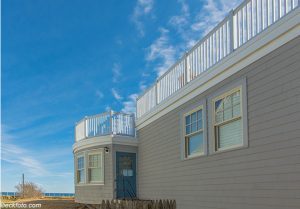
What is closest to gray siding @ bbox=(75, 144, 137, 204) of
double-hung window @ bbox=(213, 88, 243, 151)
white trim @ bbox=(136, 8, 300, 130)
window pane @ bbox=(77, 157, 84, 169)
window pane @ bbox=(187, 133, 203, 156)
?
window pane @ bbox=(77, 157, 84, 169)

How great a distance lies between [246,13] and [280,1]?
1126 millimetres

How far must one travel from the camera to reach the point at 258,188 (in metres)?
7.88

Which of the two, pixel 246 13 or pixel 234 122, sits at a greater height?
pixel 246 13

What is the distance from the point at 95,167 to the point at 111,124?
6.55ft

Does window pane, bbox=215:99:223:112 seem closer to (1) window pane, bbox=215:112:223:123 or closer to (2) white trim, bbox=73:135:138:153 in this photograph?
(1) window pane, bbox=215:112:223:123

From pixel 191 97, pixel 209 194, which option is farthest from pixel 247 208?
pixel 191 97

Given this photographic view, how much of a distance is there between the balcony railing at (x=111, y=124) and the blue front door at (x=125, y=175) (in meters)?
0.93

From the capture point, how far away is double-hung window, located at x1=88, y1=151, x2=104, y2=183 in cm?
1662

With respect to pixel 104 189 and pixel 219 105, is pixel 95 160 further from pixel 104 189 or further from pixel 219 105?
pixel 219 105

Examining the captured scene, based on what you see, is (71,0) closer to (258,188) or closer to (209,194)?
(209,194)

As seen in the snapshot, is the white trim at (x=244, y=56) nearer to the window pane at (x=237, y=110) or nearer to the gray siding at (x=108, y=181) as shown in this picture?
the window pane at (x=237, y=110)

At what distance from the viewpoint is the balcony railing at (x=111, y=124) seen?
54.1ft

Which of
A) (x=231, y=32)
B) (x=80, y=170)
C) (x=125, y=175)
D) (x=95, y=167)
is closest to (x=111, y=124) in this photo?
(x=95, y=167)

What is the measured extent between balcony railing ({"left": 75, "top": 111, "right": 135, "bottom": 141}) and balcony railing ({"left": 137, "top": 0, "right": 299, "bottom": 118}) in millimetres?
2902
